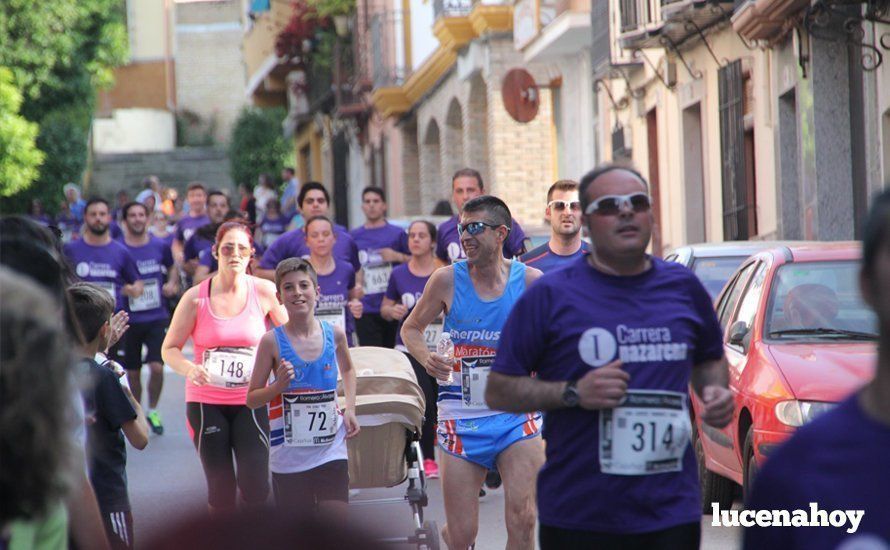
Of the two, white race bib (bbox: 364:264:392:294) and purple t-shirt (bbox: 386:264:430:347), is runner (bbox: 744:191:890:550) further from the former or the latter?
white race bib (bbox: 364:264:392:294)

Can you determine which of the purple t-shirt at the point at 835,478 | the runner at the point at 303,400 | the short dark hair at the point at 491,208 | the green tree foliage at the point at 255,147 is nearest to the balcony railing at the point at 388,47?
the green tree foliage at the point at 255,147

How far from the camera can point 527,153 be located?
2794cm

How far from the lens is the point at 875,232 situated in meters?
3.01

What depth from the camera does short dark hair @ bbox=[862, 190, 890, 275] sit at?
3.00 meters

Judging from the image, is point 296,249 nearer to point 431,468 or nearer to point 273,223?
point 431,468

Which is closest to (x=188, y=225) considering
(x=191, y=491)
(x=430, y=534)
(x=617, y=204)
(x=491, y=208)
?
(x=191, y=491)

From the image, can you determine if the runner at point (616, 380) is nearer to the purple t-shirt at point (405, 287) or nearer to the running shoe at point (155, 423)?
the purple t-shirt at point (405, 287)

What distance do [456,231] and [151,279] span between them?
163 inches

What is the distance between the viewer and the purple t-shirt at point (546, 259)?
31.8 feet

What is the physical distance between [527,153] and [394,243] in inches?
528

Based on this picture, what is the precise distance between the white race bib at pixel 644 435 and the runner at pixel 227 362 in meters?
4.32

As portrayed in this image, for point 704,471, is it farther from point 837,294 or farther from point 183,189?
point 183,189

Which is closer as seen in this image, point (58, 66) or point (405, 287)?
point (405, 287)

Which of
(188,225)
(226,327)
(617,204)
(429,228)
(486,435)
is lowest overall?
(486,435)
